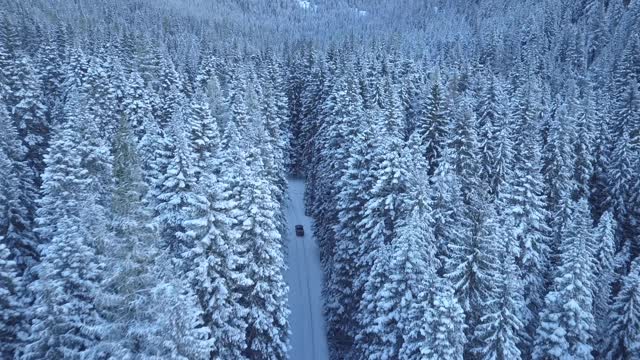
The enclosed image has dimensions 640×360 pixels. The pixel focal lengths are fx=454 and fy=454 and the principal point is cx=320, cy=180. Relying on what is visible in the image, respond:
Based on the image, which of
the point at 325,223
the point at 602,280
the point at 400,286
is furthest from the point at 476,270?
the point at 325,223

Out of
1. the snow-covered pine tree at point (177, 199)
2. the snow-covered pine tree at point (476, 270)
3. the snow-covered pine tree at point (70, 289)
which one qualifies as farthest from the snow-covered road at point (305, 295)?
the snow-covered pine tree at point (70, 289)

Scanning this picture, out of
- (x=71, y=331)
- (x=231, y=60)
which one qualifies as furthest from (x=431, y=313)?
(x=231, y=60)

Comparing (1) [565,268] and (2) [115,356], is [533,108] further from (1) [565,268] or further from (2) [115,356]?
(2) [115,356]

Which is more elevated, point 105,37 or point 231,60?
point 105,37

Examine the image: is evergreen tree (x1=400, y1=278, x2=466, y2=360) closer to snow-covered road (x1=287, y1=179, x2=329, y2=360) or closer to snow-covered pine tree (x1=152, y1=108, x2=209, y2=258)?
snow-covered pine tree (x1=152, y1=108, x2=209, y2=258)

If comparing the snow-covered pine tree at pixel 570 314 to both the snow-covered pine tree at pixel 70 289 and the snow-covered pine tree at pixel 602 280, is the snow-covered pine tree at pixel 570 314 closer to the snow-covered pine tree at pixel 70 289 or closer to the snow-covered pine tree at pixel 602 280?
the snow-covered pine tree at pixel 602 280

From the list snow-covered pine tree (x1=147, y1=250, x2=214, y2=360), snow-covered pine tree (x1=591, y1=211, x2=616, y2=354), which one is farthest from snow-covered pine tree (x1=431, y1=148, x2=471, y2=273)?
snow-covered pine tree (x1=147, y1=250, x2=214, y2=360)

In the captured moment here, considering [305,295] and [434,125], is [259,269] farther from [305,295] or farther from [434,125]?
[434,125]
